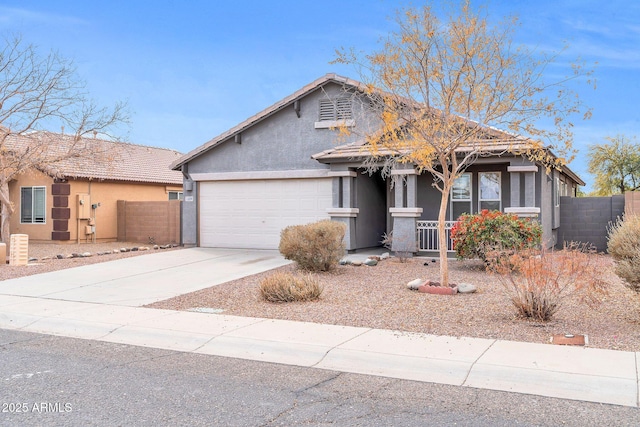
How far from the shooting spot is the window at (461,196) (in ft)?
61.2

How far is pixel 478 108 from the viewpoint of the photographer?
448 inches

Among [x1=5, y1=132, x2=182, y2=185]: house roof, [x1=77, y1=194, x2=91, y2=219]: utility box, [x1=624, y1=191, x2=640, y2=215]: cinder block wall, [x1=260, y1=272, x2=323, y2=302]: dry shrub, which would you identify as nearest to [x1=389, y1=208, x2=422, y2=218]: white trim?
[x1=260, y1=272, x2=323, y2=302]: dry shrub

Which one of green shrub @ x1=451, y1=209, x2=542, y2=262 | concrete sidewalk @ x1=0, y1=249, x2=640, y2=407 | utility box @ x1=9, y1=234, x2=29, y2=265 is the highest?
green shrub @ x1=451, y1=209, x2=542, y2=262

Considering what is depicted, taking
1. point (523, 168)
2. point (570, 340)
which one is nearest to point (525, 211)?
point (523, 168)

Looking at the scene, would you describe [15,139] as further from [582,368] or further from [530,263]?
[582,368]

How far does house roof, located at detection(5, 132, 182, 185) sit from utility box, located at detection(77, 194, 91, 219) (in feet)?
2.84

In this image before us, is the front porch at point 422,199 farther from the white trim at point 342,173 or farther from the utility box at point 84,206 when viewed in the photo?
the utility box at point 84,206

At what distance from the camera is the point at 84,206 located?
979 inches

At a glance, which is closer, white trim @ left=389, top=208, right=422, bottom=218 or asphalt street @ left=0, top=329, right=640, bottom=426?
asphalt street @ left=0, top=329, right=640, bottom=426

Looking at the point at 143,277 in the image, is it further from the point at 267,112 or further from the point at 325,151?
the point at 267,112

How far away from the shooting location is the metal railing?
1769 centimetres

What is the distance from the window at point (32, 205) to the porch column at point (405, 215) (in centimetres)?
1580

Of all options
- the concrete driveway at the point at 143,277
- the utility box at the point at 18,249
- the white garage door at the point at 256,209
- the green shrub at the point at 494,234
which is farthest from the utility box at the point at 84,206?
the green shrub at the point at 494,234

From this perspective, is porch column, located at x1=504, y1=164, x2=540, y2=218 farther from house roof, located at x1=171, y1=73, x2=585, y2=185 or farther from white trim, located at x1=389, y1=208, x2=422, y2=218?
white trim, located at x1=389, y1=208, x2=422, y2=218
